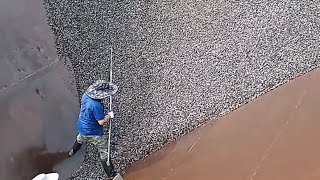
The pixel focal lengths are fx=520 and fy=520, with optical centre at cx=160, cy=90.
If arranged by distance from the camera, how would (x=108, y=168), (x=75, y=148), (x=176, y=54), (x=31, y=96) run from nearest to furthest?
(x=108, y=168) → (x=75, y=148) → (x=31, y=96) → (x=176, y=54)

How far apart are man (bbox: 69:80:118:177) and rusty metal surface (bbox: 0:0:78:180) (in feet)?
2.04

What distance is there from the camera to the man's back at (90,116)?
18.4ft

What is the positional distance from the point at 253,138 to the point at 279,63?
1.34 metres

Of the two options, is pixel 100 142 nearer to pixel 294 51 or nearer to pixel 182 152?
pixel 182 152

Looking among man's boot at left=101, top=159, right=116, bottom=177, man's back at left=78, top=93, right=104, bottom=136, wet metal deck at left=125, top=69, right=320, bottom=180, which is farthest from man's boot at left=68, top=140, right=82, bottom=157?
wet metal deck at left=125, top=69, right=320, bottom=180

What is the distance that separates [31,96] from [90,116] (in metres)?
1.70

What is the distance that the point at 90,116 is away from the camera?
5.68m

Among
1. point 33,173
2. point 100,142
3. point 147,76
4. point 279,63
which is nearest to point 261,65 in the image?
point 279,63

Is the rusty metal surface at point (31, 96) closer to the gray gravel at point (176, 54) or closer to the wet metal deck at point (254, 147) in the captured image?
the gray gravel at point (176, 54)

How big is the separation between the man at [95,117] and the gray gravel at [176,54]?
30cm

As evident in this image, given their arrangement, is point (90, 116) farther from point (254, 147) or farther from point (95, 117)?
point (254, 147)

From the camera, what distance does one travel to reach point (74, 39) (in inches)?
302

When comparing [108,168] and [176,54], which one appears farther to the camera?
[176,54]

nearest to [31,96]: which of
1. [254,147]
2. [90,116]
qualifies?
[90,116]
